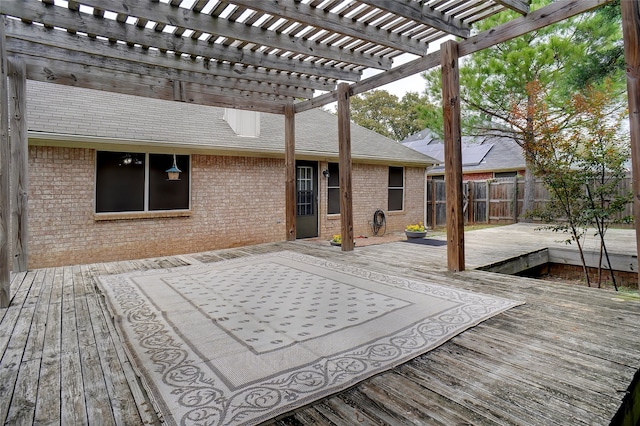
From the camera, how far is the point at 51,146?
611 centimetres

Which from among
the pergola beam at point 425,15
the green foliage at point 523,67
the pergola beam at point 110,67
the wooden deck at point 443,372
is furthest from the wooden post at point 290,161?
the green foliage at point 523,67

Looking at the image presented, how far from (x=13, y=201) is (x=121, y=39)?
2760 millimetres

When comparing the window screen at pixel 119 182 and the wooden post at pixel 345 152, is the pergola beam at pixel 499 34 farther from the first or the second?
the window screen at pixel 119 182

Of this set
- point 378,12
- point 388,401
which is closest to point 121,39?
point 378,12

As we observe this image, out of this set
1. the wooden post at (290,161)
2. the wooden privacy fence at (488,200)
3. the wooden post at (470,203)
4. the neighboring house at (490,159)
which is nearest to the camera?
the wooden post at (290,161)

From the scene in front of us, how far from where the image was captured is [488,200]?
44.7ft

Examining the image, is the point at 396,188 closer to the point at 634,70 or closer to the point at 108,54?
the point at 634,70

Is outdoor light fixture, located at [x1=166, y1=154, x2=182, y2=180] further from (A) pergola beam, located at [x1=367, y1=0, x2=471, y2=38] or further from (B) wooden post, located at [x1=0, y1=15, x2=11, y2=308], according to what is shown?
(A) pergola beam, located at [x1=367, y1=0, x2=471, y2=38]

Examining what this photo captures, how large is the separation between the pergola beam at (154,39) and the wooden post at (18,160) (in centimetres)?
159

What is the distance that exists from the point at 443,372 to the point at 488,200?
43.1ft

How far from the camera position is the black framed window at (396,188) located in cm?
1109

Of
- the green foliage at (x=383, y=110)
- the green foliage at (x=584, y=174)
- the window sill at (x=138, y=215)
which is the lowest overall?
the window sill at (x=138, y=215)

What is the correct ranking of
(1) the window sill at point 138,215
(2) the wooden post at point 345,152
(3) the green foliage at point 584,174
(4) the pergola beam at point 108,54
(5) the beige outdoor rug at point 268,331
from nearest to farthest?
(5) the beige outdoor rug at point 268,331 < (4) the pergola beam at point 108,54 < (3) the green foliage at point 584,174 < (2) the wooden post at point 345,152 < (1) the window sill at point 138,215

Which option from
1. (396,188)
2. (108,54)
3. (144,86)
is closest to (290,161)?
(144,86)
